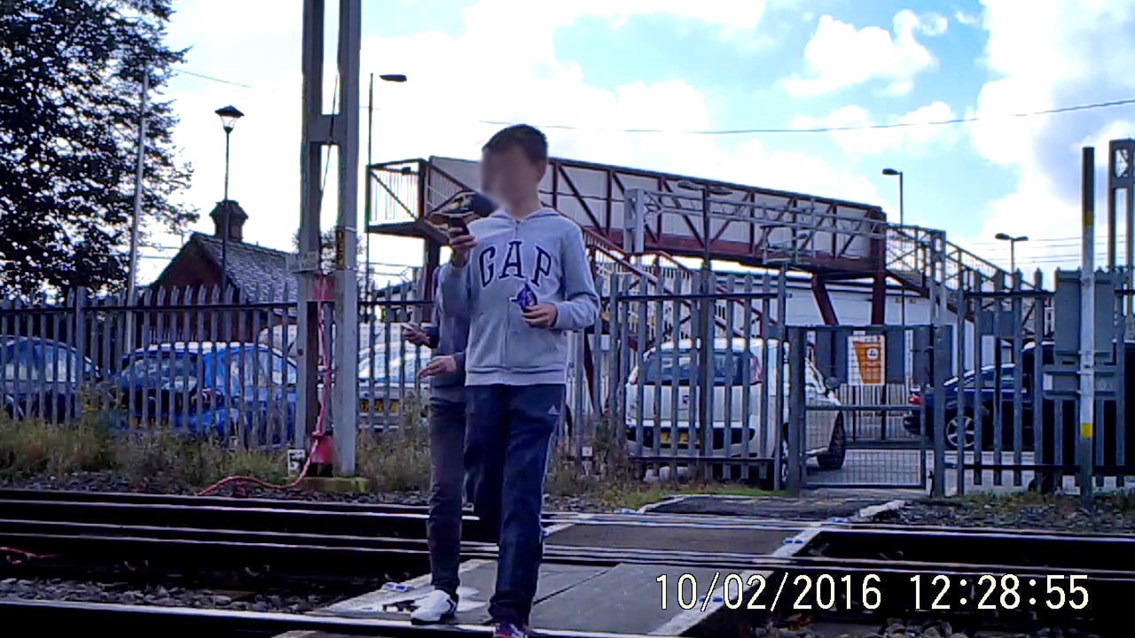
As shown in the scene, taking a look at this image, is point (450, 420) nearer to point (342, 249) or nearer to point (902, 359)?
point (342, 249)

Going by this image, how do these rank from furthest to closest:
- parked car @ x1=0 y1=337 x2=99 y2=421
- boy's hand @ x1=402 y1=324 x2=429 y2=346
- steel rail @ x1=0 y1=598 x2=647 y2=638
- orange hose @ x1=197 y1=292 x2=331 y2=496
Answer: parked car @ x1=0 y1=337 x2=99 y2=421, orange hose @ x1=197 y1=292 x2=331 y2=496, boy's hand @ x1=402 y1=324 x2=429 y2=346, steel rail @ x1=0 y1=598 x2=647 y2=638

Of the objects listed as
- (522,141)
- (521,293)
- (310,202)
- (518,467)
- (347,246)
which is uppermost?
(310,202)

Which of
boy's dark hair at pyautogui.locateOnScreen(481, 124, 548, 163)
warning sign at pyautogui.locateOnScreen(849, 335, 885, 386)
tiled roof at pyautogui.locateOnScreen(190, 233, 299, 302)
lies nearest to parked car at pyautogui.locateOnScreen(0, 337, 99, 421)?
warning sign at pyautogui.locateOnScreen(849, 335, 885, 386)

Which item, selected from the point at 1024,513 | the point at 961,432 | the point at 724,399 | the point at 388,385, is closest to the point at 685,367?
the point at 724,399

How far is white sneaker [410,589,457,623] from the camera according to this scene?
5.09 m

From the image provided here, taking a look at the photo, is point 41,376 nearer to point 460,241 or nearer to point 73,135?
point 460,241

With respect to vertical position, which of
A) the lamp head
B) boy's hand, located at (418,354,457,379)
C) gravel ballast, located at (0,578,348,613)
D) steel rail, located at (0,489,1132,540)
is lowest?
gravel ballast, located at (0,578,348,613)

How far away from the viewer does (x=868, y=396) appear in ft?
41.3

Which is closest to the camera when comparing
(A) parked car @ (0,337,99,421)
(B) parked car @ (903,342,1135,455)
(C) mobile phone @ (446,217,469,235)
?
(C) mobile phone @ (446,217,469,235)

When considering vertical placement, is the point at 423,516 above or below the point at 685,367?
below

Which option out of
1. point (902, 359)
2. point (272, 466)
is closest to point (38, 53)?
point (272, 466)
